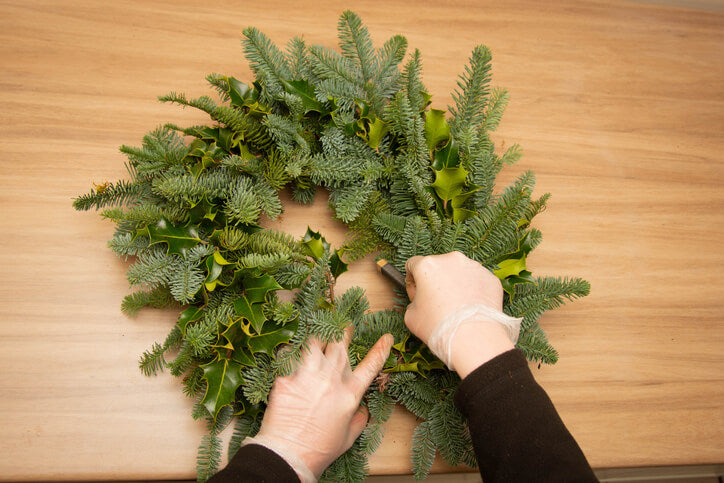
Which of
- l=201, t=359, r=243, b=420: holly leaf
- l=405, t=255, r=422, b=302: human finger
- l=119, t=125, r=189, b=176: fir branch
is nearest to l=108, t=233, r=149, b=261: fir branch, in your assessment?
l=119, t=125, r=189, b=176: fir branch

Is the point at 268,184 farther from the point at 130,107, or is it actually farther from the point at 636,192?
the point at 636,192

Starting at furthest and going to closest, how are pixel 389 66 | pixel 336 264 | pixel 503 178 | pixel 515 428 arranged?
pixel 503 178 < pixel 389 66 < pixel 336 264 < pixel 515 428

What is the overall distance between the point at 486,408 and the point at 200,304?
19.2 inches

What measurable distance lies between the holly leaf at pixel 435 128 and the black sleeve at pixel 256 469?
581 millimetres

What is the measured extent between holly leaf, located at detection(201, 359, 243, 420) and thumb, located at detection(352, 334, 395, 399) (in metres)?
0.19

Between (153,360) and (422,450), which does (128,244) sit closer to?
(153,360)

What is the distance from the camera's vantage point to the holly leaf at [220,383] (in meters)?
0.62

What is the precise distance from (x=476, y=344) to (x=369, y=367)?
0.59 ft

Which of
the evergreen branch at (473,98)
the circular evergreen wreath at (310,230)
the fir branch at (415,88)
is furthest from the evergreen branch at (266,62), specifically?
the evergreen branch at (473,98)

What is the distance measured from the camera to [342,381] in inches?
27.2

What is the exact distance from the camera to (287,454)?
0.65 metres

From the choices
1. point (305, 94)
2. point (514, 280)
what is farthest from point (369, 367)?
point (305, 94)

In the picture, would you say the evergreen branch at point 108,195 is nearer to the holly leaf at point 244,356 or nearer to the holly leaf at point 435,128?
the holly leaf at point 244,356

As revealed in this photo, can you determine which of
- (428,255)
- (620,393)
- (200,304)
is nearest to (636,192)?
(620,393)
